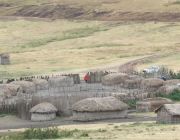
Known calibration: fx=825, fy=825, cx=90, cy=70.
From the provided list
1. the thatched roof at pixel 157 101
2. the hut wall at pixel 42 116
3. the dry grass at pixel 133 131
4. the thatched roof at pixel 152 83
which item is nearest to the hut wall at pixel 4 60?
the thatched roof at pixel 152 83

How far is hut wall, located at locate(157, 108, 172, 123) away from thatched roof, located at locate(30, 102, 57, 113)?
8.77 m

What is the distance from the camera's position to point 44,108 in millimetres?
58125

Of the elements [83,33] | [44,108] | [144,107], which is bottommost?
[144,107]

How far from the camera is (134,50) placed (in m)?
100

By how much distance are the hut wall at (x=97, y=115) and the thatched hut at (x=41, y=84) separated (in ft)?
38.4

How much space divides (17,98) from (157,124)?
1357 cm

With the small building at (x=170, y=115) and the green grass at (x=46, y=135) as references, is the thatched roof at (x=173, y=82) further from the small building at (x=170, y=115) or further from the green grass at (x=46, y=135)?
the green grass at (x=46, y=135)

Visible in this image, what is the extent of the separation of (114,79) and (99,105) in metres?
15.0

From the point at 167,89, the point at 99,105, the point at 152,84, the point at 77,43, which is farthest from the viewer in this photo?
the point at 77,43

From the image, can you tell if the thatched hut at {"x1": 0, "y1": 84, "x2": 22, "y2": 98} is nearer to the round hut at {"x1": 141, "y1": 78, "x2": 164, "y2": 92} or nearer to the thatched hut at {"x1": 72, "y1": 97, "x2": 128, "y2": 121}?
the thatched hut at {"x1": 72, "y1": 97, "x2": 128, "y2": 121}

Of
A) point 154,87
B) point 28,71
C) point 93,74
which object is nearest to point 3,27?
point 28,71

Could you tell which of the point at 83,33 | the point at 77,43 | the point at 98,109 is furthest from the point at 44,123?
the point at 83,33

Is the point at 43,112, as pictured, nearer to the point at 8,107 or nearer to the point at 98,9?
Result: the point at 8,107

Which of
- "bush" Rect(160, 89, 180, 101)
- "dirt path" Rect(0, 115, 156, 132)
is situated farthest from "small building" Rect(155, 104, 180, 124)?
"bush" Rect(160, 89, 180, 101)
